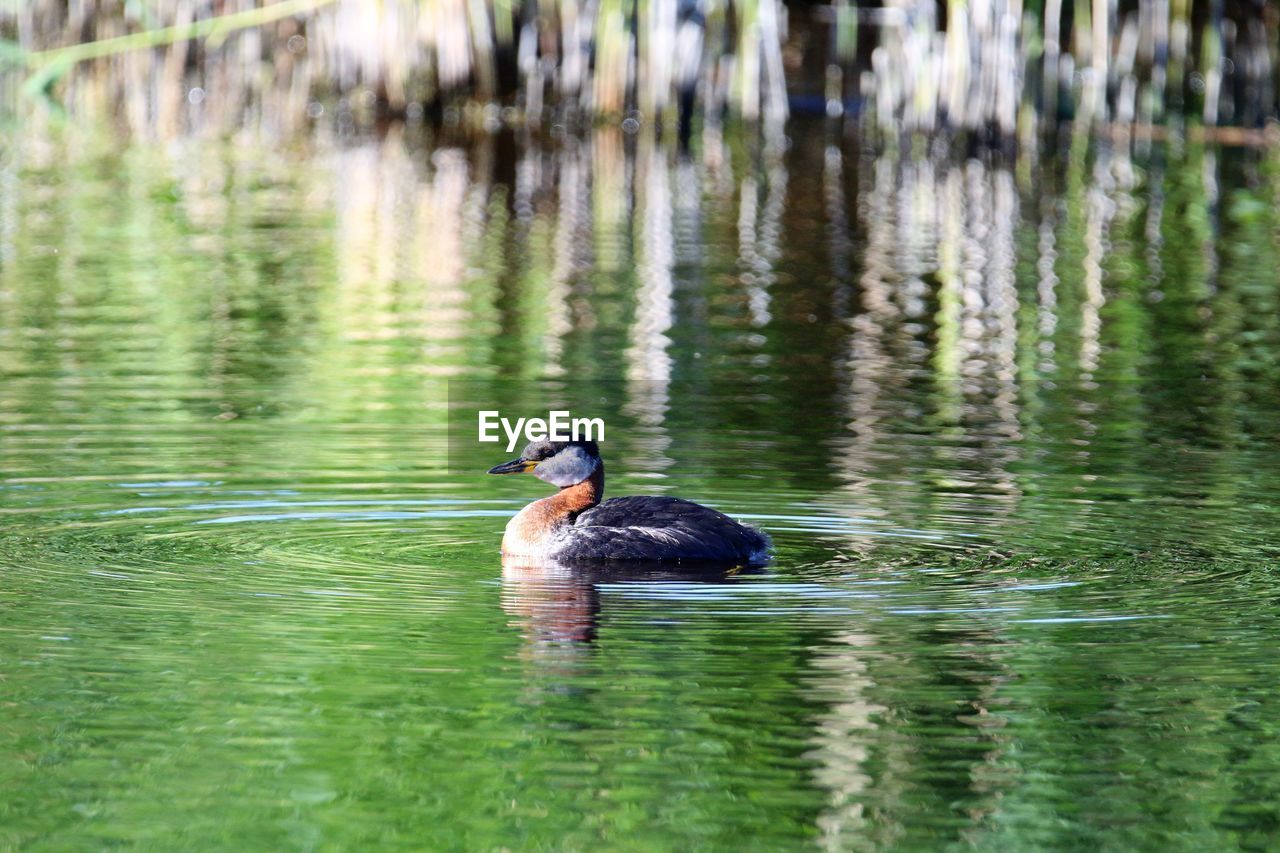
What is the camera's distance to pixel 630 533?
768 cm

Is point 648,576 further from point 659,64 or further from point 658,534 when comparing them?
point 659,64

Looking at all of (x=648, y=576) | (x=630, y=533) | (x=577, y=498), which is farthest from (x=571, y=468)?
(x=648, y=576)

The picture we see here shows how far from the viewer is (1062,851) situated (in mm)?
4898

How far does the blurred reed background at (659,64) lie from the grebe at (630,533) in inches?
510

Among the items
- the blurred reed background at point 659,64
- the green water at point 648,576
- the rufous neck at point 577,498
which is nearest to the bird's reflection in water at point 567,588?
the green water at point 648,576

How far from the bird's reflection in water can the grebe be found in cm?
4

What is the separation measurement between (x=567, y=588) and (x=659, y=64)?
1600 centimetres

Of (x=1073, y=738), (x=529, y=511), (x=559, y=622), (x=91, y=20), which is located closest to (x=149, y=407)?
(x=529, y=511)

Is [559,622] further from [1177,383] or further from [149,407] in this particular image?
[1177,383]

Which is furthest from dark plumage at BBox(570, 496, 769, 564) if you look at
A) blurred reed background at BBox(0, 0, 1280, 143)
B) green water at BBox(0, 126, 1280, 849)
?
blurred reed background at BBox(0, 0, 1280, 143)

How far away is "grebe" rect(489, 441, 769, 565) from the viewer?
296 inches

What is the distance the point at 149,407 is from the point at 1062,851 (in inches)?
244

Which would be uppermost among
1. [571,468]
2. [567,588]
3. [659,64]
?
[659,64]

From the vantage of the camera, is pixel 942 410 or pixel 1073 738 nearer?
pixel 1073 738
